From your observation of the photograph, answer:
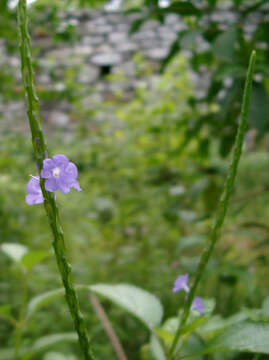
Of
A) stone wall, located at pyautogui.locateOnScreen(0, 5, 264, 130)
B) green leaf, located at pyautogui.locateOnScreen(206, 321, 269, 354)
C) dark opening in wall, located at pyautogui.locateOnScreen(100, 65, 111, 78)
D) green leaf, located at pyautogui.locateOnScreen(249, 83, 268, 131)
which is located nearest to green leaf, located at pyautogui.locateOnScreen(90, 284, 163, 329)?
green leaf, located at pyautogui.locateOnScreen(206, 321, 269, 354)

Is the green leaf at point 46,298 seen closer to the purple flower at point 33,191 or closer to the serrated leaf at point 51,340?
the serrated leaf at point 51,340

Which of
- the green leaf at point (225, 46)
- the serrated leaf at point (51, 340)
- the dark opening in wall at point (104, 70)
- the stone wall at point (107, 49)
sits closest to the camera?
the serrated leaf at point (51, 340)

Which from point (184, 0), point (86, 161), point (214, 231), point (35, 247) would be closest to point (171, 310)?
point (35, 247)

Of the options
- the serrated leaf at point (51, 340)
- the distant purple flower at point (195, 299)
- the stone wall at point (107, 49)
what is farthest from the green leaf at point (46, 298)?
the stone wall at point (107, 49)

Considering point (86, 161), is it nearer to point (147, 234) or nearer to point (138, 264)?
point (147, 234)

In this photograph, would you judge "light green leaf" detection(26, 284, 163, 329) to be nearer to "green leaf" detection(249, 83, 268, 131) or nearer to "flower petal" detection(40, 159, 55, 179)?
"flower petal" detection(40, 159, 55, 179)

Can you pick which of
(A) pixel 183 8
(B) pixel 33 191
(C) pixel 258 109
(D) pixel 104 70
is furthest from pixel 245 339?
(D) pixel 104 70
